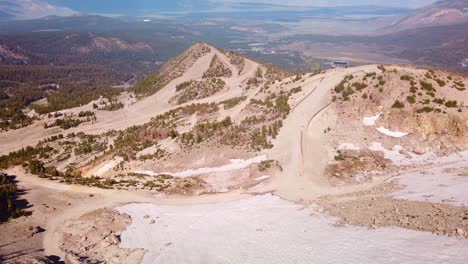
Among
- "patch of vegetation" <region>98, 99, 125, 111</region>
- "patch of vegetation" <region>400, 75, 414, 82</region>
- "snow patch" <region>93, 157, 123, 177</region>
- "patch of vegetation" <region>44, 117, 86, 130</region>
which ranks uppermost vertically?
"patch of vegetation" <region>400, 75, 414, 82</region>

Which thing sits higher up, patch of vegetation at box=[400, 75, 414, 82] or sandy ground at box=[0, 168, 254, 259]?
patch of vegetation at box=[400, 75, 414, 82]

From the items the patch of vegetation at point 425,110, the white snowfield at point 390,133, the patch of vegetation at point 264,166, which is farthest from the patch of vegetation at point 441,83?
the patch of vegetation at point 264,166

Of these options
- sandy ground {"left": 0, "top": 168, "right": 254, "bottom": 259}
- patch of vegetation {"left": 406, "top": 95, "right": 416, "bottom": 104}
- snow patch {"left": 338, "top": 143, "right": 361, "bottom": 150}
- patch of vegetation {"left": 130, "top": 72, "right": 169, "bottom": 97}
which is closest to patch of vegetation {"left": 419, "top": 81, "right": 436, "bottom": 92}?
patch of vegetation {"left": 406, "top": 95, "right": 416, "bottom": 104}

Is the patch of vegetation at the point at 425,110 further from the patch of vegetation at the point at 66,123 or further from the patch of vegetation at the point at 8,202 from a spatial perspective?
the patch of vegetation at the point at 66,123

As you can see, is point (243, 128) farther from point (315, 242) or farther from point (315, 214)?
point (315, 242)

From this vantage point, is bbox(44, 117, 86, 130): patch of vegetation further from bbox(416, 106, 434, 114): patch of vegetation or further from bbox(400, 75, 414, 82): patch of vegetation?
bbox(416, 106, 434, 114): patch of vegetation

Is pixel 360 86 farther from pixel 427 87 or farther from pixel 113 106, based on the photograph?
pixel 113 106

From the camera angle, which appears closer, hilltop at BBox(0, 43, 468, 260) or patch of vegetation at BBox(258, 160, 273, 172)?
hilltop at BBox(0, 43, 468, 260)

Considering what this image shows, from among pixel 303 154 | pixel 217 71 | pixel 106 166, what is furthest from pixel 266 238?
pixel 217 71
